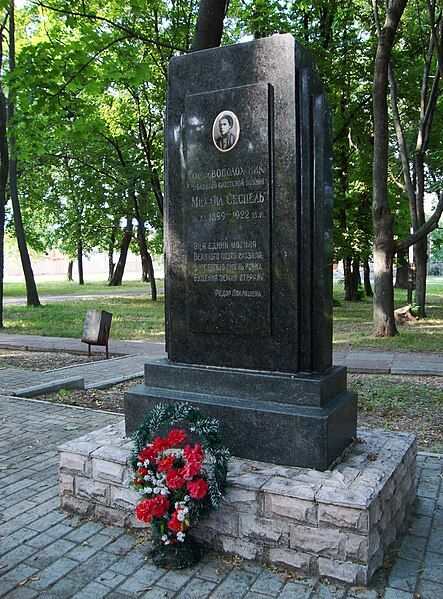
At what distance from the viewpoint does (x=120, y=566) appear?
10.4 ft

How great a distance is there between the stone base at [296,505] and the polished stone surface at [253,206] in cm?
75

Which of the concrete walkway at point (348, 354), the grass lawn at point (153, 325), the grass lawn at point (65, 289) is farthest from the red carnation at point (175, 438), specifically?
the grass lawn at point (65, 289)

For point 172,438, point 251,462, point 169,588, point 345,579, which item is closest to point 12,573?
point 169,588

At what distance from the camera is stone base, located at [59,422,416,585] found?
117 inches

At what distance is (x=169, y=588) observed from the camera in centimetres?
295

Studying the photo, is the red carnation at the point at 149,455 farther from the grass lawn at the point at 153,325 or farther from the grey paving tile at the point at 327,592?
the grass lawn at the point at 153,325

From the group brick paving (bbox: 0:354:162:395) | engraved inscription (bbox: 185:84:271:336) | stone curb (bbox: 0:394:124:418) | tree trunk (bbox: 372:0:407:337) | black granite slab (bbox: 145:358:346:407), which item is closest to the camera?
black granite slab (bbox: 145:358:346:407)

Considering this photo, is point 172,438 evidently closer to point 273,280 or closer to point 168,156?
point 273,280

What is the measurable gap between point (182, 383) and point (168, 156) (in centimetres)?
167

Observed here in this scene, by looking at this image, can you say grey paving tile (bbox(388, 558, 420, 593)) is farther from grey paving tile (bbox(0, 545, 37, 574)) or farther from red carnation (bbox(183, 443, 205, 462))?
grey paving tile (bbox(0, 545, 37, 574))

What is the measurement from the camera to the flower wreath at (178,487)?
3.03 m

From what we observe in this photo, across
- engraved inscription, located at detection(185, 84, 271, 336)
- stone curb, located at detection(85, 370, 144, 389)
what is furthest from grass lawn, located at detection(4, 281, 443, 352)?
engraved inscription, located at detection(185, 84, 271, 336)

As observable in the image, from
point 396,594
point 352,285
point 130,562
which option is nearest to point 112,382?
point 130,562

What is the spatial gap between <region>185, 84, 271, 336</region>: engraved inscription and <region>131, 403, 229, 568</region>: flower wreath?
90 cm
